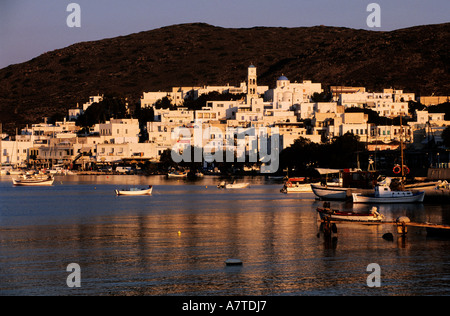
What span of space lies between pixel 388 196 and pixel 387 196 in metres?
0.08

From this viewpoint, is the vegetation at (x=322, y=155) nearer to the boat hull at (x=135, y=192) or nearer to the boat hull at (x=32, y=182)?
the boat hull at (x=135, y=192)

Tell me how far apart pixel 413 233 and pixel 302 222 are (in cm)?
943

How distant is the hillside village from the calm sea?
3755 inches

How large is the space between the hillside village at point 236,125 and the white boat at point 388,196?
84.8 m

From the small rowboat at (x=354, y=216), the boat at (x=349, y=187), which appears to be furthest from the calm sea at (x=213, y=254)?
the boat at (x=349, y=187)

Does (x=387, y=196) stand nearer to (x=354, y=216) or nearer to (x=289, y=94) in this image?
(x=354, y=216)

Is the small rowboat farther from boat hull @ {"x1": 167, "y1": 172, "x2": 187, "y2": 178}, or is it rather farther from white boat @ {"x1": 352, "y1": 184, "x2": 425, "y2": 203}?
boat hull @ {"x1": 167, "y1": 172, "x2": 187, "y2": 178}

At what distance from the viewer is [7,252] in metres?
38.0

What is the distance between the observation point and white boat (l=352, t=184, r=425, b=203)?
6400cm

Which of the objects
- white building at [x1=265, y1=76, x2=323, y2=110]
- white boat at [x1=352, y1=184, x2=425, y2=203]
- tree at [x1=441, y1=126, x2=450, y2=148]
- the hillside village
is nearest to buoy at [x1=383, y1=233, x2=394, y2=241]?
white boat at [x1=352, y1=184, x2=425, y2=203]

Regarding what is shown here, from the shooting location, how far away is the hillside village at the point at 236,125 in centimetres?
15588

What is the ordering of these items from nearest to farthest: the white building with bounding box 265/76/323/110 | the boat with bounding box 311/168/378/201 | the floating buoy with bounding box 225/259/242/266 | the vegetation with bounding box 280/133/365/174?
the floating buoy with bounding box 225/259/242/266, the boat with bounding box 311/168/378/201, the vegetation with bounding box 280/133/365/174, the white building with bounding box 265/76/323/110
